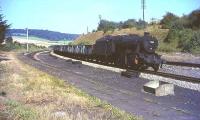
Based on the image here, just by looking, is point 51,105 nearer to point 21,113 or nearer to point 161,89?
point 21,113

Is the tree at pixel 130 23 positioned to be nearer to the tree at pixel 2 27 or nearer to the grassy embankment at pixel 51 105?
the tree at pixel 2 27

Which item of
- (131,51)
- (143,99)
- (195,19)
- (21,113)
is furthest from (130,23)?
(21,113)

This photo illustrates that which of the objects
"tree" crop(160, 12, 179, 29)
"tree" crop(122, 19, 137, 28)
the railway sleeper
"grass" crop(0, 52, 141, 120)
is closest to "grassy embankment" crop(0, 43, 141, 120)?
"grass" crop(0, 52, 141, 120)

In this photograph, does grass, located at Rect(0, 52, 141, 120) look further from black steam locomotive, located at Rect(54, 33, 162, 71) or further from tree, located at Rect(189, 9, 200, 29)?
tree, located at Rect(189, 9, 200, 29)

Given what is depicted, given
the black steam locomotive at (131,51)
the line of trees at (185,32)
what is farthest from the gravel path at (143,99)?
the line of trees at (185,32)

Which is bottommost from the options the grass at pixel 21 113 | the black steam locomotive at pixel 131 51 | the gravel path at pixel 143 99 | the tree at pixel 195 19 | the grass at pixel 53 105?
the gravel path at pixel 143 99

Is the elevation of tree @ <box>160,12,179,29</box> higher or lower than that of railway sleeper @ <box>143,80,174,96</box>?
higher

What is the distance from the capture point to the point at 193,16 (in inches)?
2844

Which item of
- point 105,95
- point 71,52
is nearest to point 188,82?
point 105,95

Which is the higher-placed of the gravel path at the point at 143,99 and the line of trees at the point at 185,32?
the line of trees at the point at 185,32

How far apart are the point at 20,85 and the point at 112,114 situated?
7.92 meters

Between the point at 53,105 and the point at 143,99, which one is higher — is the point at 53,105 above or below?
above

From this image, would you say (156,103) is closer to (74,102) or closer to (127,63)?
(74,102)

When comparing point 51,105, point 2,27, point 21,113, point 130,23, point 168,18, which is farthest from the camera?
point 130,23
